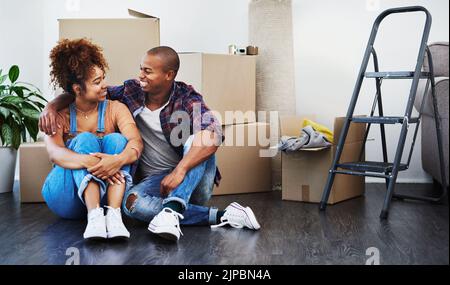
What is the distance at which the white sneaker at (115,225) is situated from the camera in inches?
89.6

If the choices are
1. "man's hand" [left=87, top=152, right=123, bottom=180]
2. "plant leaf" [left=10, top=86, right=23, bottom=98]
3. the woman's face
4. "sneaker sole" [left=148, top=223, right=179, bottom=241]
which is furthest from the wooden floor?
"plant leaf" [left=10, top=86, right=23, bottom=98]

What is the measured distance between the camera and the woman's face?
8.46 feet

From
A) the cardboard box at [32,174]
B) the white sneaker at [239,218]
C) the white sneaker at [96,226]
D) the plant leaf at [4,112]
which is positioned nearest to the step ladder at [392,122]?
the white sneaker at [239,218]

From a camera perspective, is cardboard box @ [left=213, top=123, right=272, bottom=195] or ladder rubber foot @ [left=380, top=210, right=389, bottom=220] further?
cardboard box @ [left=213, top=123, right=272, bottom=195]

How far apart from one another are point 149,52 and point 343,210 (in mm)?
1165

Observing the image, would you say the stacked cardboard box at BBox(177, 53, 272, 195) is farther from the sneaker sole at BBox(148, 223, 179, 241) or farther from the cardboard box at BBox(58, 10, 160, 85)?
the sneaker sole at BBox(148, 223, 179, 241)

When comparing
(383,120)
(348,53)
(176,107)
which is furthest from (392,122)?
(348,53)

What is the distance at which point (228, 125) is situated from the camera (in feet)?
11.5

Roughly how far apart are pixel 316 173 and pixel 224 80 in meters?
0.69

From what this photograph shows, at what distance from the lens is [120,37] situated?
2842mm

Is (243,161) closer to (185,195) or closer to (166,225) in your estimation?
(185,195)

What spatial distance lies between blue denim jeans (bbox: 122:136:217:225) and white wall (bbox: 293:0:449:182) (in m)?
1.52
